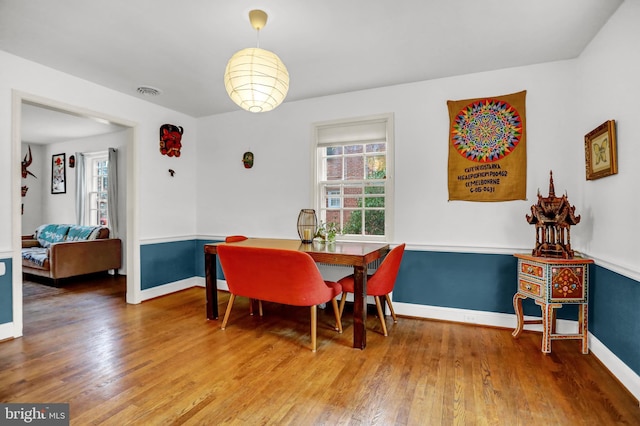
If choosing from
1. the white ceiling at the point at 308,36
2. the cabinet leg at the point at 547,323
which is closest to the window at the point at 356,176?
the white ceiling at the point at 308,36

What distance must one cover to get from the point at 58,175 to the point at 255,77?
6749mm

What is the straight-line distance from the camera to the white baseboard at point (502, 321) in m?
2.08

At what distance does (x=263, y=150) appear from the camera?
4.20 meters

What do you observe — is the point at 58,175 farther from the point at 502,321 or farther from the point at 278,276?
the point at 502,321

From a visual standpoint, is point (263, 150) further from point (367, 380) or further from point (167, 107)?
point (367, 380)

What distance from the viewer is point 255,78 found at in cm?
197

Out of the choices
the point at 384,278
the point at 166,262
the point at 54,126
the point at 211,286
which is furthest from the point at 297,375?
the point at 54,126

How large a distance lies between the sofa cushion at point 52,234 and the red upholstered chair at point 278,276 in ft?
15.2

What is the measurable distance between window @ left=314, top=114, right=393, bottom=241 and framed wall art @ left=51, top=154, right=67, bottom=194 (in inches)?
225

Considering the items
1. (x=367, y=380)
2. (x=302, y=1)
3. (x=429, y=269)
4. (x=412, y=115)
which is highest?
(x=302, y=1)

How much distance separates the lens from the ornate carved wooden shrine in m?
2.52

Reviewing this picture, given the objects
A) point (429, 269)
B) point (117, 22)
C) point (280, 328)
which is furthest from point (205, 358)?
point (117, 22)

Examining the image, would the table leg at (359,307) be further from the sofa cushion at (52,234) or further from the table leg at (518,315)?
the sofa cushion at (52,234)

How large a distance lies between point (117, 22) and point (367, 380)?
3037 millimetres
